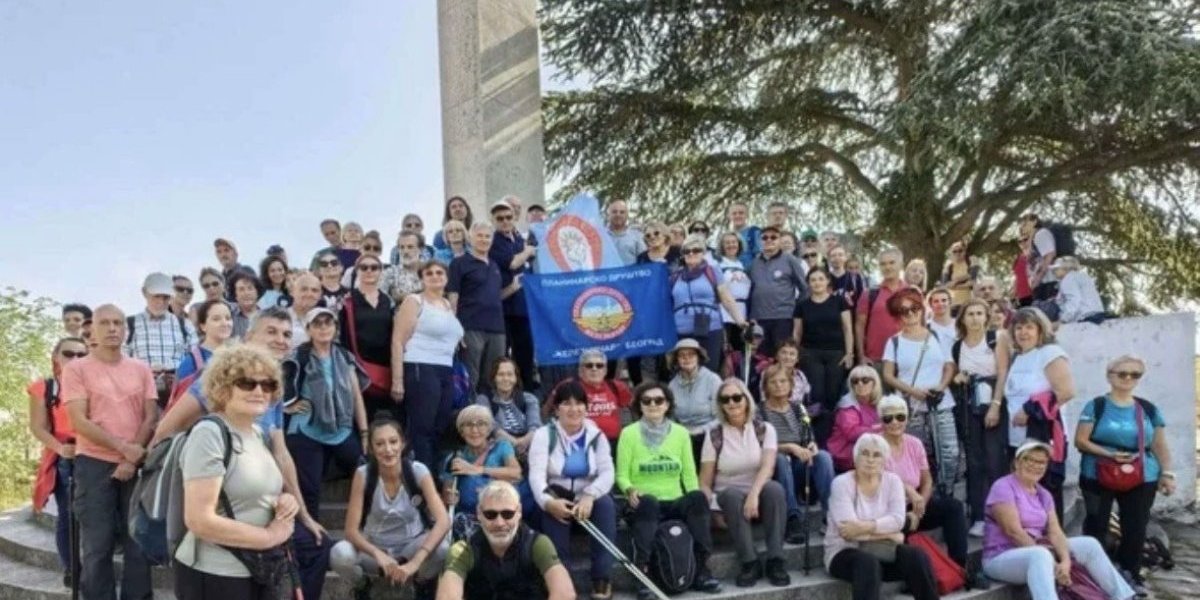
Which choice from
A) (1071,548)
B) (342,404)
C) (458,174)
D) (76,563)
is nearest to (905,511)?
(1071,548)

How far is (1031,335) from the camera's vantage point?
6.77 m

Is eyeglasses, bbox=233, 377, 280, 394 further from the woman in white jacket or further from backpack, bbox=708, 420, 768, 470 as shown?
backpack, bbox=708, 420, 768, 470

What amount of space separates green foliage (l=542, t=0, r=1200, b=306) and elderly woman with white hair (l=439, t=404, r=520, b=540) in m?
8.22

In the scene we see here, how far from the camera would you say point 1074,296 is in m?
9.30

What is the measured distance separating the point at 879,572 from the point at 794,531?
841 millimetres

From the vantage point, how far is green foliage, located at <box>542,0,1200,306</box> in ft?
38.8

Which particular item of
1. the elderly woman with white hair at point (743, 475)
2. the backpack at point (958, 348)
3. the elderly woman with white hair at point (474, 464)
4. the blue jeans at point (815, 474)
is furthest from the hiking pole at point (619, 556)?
the backpack at point (958, 348)

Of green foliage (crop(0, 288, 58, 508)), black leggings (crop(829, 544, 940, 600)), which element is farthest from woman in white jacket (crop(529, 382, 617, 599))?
green foliage (crop(0, 288, 58, 508))

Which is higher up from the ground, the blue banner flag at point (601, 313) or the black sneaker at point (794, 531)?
the blue banner flag at point (601, 313)

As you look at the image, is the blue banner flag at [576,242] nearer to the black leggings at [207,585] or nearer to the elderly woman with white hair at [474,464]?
the elderly woman with white hair at [474,464]

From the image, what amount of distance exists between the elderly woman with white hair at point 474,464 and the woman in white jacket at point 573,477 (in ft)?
0.55

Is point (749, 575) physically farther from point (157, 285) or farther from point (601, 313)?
point (157, 285)

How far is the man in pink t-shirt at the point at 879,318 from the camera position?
7863 millimetres

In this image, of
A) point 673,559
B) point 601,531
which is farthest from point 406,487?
point 673,559
